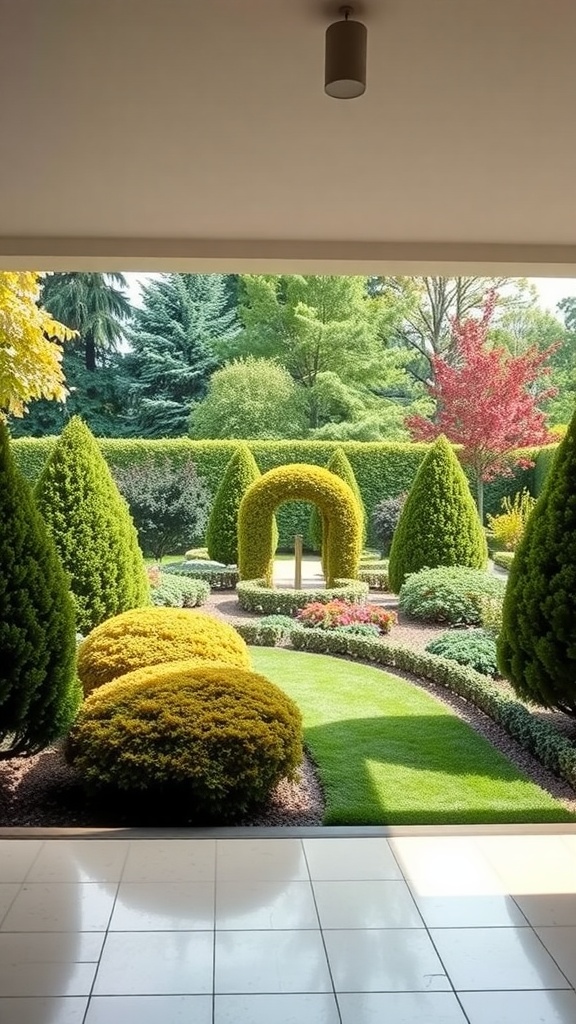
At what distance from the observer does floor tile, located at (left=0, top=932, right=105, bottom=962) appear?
3247 millimetres

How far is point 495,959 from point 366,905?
635 mm

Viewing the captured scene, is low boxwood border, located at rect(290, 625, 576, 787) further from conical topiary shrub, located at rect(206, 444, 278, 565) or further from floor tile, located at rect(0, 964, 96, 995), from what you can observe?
conical topiary shrub, located at rect(206, 444, 278, 565)

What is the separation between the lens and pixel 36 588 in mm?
4836

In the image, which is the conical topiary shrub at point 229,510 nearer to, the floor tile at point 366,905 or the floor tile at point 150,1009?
the floor tile at point 366,905

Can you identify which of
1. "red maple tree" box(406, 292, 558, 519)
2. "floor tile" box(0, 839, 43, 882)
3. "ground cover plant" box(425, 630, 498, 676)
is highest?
"red maple tree" box(406, 292, 558, 519)

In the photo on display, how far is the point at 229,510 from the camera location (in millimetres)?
14664

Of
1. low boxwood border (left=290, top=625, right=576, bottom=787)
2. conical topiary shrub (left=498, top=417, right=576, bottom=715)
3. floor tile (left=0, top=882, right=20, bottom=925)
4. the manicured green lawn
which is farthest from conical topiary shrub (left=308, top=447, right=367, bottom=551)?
floor tile (left=0, top=882, right=20, bottom=925)

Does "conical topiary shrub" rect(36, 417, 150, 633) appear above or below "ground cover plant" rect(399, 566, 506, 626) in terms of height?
above

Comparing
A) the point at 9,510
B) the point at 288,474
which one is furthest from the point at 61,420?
the point at 9,510

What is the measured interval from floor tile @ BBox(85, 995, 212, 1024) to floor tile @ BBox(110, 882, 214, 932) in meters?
0.48

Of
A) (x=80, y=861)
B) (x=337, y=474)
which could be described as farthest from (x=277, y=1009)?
(x=337, y=474)

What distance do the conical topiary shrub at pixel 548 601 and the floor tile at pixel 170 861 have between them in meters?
2.36

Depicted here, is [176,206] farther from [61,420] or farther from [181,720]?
[61,420]

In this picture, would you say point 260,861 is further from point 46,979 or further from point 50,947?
point 46,979
